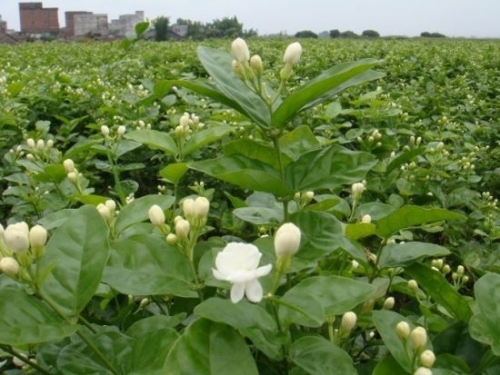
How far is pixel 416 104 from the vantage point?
3.51 metres

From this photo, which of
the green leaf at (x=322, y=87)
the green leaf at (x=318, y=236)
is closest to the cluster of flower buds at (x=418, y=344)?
the green leaf at (x=318, y=236)

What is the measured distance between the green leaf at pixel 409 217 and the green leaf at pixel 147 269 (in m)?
0.36

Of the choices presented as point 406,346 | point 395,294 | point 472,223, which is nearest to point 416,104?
point 472,223

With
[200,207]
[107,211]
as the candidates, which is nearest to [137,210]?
[107,211]

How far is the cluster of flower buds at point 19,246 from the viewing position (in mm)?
749

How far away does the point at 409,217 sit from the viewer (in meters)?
0.97

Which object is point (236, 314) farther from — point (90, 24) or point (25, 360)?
point (90, 24)

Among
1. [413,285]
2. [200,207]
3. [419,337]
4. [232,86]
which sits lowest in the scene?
[413,285]

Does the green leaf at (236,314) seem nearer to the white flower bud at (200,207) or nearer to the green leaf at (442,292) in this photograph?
the white flower bud at (200,207)

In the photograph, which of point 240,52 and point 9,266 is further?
point 240,52

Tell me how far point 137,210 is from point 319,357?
0.46 meters

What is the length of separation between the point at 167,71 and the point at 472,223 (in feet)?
10.2

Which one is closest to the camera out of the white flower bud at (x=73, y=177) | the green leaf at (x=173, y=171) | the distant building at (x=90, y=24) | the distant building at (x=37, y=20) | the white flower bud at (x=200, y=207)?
the white flower bud at (x=200, y=207)

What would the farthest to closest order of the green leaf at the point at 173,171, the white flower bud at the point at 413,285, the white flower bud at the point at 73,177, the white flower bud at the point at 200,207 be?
the white flower bud at the point at 73,177 → the green leaf at the point at 173,171 → the white flower bud at the point at 413,285 → the white flower bud at the point at 200,207
